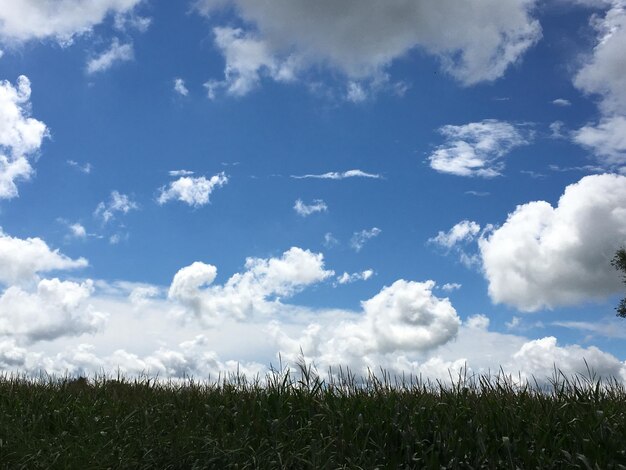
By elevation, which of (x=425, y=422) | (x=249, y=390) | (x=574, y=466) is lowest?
(x=574, y=466)

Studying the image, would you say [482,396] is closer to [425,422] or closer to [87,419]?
[425,422]

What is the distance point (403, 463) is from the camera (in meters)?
8.20

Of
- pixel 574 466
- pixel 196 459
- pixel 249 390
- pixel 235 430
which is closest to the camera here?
pixel 574 466

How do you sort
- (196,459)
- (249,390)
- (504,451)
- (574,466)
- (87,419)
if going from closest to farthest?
1. (574,466)
2. (504,451)
3. (196,459)
4. (87,419)
5. (249,390)

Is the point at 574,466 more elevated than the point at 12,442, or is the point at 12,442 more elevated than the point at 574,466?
the point at 12,442

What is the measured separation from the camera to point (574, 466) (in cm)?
755

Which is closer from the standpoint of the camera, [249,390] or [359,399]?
[359,399]

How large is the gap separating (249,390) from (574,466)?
6042 millimetres

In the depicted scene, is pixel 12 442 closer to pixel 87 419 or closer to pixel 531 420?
pixel 87 419

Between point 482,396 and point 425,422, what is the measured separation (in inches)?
56.9

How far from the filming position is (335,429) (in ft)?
29.3

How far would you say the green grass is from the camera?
26.5 ft

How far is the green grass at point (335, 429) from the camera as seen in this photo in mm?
8086

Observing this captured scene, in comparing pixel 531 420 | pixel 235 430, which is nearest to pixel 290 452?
pixel 235 430
